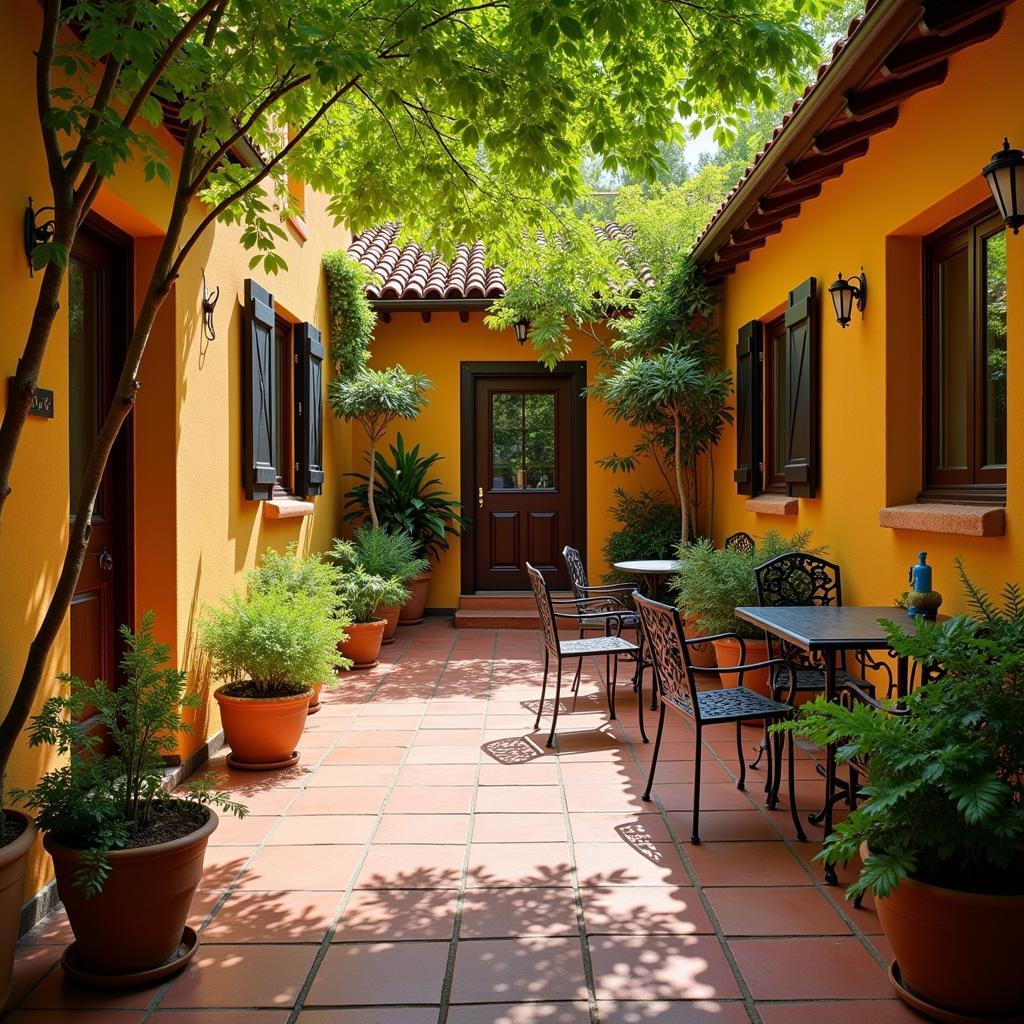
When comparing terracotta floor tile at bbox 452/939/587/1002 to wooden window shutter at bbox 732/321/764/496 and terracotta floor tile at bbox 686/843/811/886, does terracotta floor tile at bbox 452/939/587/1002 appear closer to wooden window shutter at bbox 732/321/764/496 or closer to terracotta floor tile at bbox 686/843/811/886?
terracotta floor tile at bbox 686/843/811/886

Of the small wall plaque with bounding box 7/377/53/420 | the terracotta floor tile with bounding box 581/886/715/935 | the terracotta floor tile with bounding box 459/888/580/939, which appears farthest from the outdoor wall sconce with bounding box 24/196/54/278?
the terracotta floor tile with bounding box 581/886/715/935

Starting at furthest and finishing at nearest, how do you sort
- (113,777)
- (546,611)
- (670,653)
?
(546,611) → (670,653) → (113,777)

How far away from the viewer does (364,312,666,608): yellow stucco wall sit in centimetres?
974

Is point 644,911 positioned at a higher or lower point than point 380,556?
lower

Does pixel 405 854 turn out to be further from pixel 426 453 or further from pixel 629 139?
pixel 426 453

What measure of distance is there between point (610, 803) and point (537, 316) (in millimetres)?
4273

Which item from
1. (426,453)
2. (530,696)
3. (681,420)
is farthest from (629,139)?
(426,453)

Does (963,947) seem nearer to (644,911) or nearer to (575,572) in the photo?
(644,911)

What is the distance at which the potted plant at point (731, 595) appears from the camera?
546cm

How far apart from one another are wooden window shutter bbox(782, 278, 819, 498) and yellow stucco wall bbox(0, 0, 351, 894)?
3.40 meters

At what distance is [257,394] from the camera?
5938 millimetres

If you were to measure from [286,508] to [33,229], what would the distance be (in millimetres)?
3626

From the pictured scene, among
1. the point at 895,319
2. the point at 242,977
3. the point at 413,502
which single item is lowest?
the point at 242,977

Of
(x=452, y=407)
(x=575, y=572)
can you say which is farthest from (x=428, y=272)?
(x=575, y=572)
